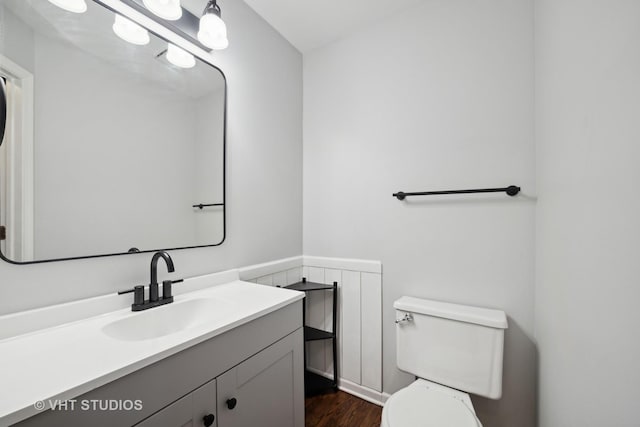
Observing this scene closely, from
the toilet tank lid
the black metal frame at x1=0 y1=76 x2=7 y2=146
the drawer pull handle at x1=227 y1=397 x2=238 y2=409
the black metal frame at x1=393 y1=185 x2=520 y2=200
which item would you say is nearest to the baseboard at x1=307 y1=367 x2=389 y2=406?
the toilet tank lid

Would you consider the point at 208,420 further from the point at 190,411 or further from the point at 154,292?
the point at 154,292

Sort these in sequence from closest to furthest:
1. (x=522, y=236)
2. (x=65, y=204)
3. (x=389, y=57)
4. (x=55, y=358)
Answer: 1. (x=55, y=358)
2. (x=65, y=204)
3. (x=522, y=236)
4. (x=389, y=57)

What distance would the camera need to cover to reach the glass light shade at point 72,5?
2.82ft

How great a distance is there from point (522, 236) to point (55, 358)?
1741 mm

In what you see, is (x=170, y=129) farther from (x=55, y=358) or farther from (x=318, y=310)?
(x=318, y=310)

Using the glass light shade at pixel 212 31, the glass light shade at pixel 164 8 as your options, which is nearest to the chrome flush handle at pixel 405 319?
the glass light shade at pixel 212 31

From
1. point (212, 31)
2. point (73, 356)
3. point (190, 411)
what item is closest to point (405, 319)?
point (190, 411)

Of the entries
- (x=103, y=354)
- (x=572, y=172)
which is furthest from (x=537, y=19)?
(x=103, y=354)

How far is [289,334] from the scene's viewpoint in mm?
1122

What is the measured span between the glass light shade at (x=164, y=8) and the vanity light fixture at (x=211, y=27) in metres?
0.11

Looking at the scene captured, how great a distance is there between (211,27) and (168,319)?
4.07 ft

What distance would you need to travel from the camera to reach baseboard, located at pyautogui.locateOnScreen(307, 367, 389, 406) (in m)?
1.60

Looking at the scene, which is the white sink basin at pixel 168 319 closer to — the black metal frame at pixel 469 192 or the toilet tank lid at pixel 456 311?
the toilet tank lid at pixel 456 311

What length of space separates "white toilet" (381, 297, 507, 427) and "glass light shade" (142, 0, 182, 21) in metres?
1.67
